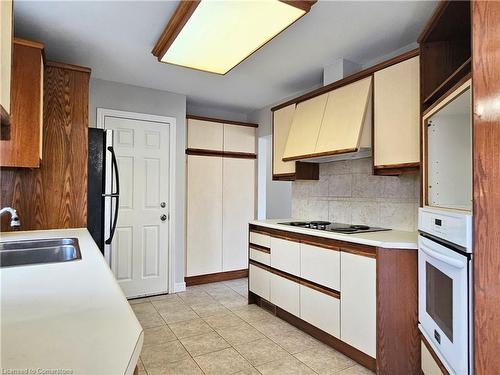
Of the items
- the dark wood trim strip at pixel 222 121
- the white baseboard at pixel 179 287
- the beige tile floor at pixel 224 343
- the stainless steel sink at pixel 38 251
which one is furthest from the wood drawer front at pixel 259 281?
the dark wood trim strip at pixel 222 121

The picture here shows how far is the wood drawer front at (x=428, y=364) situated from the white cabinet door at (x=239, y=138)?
3.27 m

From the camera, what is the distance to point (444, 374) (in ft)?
4.85

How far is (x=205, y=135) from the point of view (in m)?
4.29

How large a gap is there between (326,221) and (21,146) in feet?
8.91

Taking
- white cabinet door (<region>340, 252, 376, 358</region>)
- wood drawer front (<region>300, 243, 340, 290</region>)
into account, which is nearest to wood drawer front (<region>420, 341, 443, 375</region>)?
white cabinet door (<region>340, 252, 376, 358</region>)

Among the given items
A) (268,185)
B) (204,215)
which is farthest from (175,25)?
(268,185)

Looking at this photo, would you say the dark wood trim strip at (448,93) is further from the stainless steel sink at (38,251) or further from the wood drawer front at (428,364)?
the stainless steel sink at (38,251)

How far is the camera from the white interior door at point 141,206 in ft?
12.0

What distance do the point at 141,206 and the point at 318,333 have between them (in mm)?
2373

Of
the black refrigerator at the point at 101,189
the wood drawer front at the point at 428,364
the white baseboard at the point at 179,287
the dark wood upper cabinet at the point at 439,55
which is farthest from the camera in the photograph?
the white baseboard at the point at 179,287

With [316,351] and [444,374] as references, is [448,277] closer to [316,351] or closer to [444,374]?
[444,374]

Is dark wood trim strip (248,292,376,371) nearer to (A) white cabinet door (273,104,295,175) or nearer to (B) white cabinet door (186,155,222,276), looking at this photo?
(B) white cabinet door (186,155,222,276)

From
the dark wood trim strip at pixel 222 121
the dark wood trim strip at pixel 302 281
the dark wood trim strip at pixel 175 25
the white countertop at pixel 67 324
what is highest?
the dark wood trim strip at pixel 175 25

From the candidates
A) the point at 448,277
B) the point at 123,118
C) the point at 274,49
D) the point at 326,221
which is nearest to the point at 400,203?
the point at 326,221
